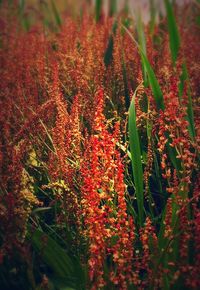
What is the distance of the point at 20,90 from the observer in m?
1.70

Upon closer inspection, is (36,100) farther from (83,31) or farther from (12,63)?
(83,31)

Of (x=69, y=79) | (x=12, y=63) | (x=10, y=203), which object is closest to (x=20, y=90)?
(x=69, y=79)

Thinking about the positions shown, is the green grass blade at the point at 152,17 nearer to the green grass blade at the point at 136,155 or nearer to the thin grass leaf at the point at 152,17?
the thin grass leaf at the point at 152,17

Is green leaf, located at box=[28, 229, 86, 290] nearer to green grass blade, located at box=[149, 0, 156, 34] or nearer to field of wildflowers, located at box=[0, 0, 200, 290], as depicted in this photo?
field of wildflowers, located at box=[0, 0, 200, 290]

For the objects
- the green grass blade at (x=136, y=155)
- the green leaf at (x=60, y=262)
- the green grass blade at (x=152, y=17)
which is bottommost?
the green leaf at (x=60, y=262)

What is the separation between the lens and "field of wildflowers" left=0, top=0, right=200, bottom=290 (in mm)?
1076

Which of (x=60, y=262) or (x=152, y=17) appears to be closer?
(x=60, y=262)

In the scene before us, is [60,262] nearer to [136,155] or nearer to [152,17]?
[136,155]

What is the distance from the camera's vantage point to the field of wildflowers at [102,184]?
1.08m

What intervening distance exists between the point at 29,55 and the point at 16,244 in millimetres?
1412

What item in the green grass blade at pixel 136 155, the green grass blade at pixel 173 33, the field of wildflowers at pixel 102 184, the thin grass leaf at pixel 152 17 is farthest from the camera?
the thin grass leaf at pixel 152 17

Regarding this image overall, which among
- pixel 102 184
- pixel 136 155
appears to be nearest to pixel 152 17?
pixel 136 155

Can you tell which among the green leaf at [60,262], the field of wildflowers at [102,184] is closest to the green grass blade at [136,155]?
the field of wildflowers at [102,184]

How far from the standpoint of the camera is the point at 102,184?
1.29 metres
